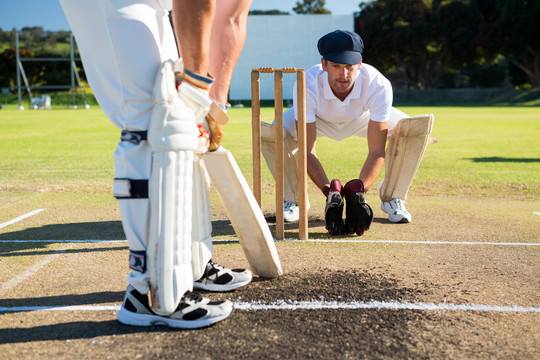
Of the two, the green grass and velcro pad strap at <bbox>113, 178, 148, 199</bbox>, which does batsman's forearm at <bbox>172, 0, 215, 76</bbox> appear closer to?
velcro pad strap at <bbox>113, 178, 148, 199</bbox>

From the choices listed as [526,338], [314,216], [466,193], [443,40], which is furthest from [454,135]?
[443,40]

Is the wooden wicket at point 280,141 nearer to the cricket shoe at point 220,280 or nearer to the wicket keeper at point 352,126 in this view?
the wicket keeper at point 352,126

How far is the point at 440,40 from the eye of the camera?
43125mm

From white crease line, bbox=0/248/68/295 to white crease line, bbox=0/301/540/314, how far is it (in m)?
0.32

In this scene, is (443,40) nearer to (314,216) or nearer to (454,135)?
(454,135)

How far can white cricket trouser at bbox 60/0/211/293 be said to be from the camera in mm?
2133

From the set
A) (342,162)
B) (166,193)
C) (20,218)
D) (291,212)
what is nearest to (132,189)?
(166,193)

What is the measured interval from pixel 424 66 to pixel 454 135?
1339 inches

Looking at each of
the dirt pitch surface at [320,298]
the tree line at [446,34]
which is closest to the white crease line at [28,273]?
the dirt pitch surface at [320,298]

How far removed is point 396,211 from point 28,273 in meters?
2.75

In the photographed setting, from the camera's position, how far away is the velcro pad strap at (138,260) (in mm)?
2154

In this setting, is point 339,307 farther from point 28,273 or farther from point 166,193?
point 28,273

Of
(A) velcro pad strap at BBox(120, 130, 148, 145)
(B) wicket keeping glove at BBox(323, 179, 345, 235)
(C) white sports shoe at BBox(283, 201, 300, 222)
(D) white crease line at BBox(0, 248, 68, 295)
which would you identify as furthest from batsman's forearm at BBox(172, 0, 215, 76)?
(C) white sports shoe at BBox(283, 201, 300, 222)

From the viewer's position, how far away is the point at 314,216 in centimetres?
462
